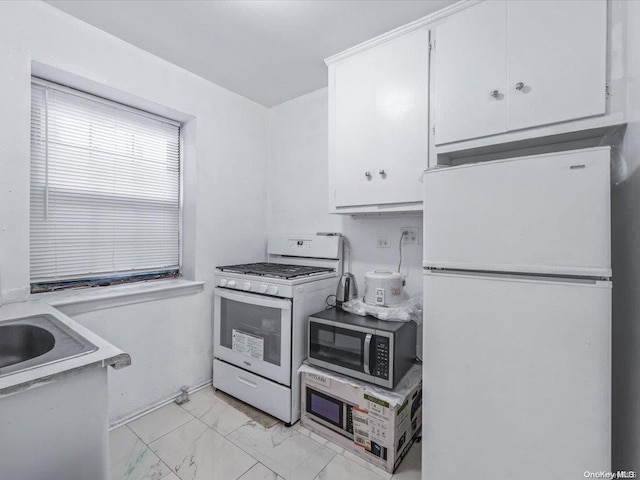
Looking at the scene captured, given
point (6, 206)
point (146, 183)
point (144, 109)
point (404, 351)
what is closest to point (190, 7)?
point (144, 109)

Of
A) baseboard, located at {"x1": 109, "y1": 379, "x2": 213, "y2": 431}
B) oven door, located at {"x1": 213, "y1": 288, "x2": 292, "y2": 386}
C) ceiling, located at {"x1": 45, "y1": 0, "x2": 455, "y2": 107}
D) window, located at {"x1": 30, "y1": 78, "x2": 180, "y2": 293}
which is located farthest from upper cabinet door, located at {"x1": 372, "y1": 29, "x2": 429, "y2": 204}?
baseboard, located at {"x1": 109, "y1": 379, "x2": 213, "y2": 431}

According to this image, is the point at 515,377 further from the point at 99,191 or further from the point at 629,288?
the point at 99,191

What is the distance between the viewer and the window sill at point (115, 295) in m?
1.71

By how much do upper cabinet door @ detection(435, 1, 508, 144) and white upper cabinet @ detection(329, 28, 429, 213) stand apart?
0.10m

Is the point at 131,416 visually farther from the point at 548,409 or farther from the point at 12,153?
the point at 548,409

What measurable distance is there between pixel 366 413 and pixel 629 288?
52.8 inches

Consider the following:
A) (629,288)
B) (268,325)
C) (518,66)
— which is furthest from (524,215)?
(268,325)

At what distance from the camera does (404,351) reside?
5.74 feet

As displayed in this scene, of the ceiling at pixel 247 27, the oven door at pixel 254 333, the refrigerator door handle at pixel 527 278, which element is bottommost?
Result: the oven door at pixel 254 333

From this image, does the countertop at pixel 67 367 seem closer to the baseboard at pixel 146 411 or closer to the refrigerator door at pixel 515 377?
the baseboard at pixel 146 411

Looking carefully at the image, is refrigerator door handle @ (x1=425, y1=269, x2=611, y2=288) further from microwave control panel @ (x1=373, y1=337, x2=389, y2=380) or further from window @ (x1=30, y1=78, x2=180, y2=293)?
window @ (x1=30, y1=78, x2=180, y2=293)

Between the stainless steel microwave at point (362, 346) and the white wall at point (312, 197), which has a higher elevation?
the white wall at point (312, 197)

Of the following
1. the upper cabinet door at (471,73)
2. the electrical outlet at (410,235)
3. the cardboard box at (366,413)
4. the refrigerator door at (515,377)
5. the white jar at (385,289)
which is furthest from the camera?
the electrical outlet at (410,235)

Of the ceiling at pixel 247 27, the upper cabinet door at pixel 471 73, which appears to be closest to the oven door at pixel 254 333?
the upper cabinet door at pixel 471 73
